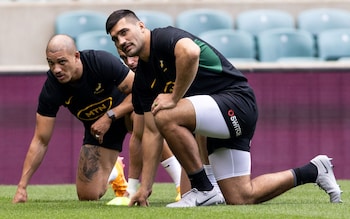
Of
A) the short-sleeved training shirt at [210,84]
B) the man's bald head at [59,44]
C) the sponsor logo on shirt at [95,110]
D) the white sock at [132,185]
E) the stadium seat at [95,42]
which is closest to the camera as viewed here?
the short-sleeved training shirt at [210,84]

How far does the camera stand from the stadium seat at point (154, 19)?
564 inches

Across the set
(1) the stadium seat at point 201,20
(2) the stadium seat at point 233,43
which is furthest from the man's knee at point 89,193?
(1) the stadium seat at point 201,20

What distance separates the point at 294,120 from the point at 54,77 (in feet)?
14.0

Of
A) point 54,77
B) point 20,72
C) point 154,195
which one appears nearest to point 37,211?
point 54,77

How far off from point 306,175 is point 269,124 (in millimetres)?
4387

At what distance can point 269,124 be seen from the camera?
41.6ft

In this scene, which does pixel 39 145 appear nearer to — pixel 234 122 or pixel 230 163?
pixel 230 163

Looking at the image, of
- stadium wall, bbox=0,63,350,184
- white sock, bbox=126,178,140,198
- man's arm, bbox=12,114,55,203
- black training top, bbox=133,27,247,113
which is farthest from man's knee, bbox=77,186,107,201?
stadium wall, bbox=0,63,350,184

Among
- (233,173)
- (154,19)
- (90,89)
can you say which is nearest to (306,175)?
(233,173)

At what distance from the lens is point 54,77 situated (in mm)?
9102

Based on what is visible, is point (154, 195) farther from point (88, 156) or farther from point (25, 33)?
point (25, 33)

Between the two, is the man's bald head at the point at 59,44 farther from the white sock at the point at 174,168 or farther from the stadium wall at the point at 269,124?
the stadium wall at the point at 269,124

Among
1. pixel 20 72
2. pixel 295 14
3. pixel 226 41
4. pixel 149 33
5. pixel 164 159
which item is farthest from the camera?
pixel 295 14

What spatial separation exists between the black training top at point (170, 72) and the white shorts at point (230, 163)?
0.47m
